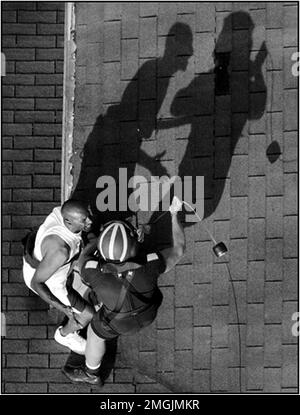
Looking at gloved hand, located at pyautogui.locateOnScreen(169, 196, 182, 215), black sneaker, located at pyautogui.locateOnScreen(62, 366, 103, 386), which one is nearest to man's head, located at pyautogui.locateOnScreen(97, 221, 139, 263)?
gloved hand, located at pyautogui.locateOnScreen(169, 196, 182, 215)

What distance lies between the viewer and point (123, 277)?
5.12 m

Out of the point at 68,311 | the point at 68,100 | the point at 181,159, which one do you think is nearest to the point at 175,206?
the point at 181,159

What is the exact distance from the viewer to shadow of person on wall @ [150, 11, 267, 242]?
20.3 feet

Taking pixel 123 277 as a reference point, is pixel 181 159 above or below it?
above

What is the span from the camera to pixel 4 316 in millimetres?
6367

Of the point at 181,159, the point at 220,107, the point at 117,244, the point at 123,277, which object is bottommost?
the point at 123,277

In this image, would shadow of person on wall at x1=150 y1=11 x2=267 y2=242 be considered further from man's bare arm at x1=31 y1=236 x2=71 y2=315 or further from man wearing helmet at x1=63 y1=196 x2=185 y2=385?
man's bare arm at x1=31 y1=236 x2=71 y2=315

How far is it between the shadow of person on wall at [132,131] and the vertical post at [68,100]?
0.13 metres

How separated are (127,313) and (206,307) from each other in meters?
1.18

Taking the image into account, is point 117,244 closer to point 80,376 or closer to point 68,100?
point 80,376

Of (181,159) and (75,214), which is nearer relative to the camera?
(75,214)

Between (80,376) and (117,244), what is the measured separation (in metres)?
1.82
